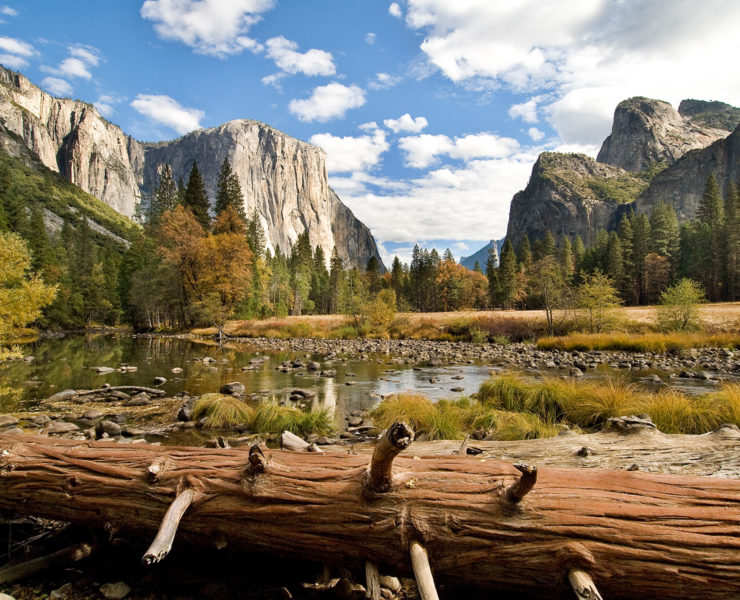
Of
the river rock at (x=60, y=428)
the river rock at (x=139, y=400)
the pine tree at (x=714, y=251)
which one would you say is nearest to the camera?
the river rock at (x=60, y=428)

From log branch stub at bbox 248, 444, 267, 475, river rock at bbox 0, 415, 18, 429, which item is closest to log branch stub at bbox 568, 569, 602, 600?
log branch stub at bbox 248, 444, 267, 475

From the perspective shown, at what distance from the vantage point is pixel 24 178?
107812 millimetres

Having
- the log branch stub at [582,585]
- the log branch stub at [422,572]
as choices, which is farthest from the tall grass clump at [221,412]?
the log branch stub at [582,585]

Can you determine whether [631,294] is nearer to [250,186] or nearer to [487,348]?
[487,348]

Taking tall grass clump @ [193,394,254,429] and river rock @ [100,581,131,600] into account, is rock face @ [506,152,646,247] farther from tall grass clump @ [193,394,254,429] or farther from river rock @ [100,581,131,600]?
river rock @ [100,581,131,600]

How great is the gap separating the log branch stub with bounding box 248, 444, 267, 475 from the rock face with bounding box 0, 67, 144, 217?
620 feet

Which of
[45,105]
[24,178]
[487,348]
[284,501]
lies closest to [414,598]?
[284,501]

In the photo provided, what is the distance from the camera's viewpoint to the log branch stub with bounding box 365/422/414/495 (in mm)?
2045

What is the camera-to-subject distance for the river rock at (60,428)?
7.62 metres

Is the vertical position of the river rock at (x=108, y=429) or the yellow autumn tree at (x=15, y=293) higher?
the yellow autumn tree at (x=15, y=293)

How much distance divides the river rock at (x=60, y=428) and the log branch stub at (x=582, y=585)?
8993 millimetres

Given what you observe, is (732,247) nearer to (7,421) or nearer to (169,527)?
(169,527)

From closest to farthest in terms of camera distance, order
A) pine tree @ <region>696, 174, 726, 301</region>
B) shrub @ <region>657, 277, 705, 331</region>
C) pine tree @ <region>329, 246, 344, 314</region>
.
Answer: shrub @ <region>657, 277, 705, 331</region> → pine tree @ <region>696, 174, 726, 301</region> → pine tree @ <region>329, 246, 344, 314</region>

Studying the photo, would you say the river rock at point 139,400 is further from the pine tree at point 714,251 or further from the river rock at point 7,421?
the pine tree at point 714,251
